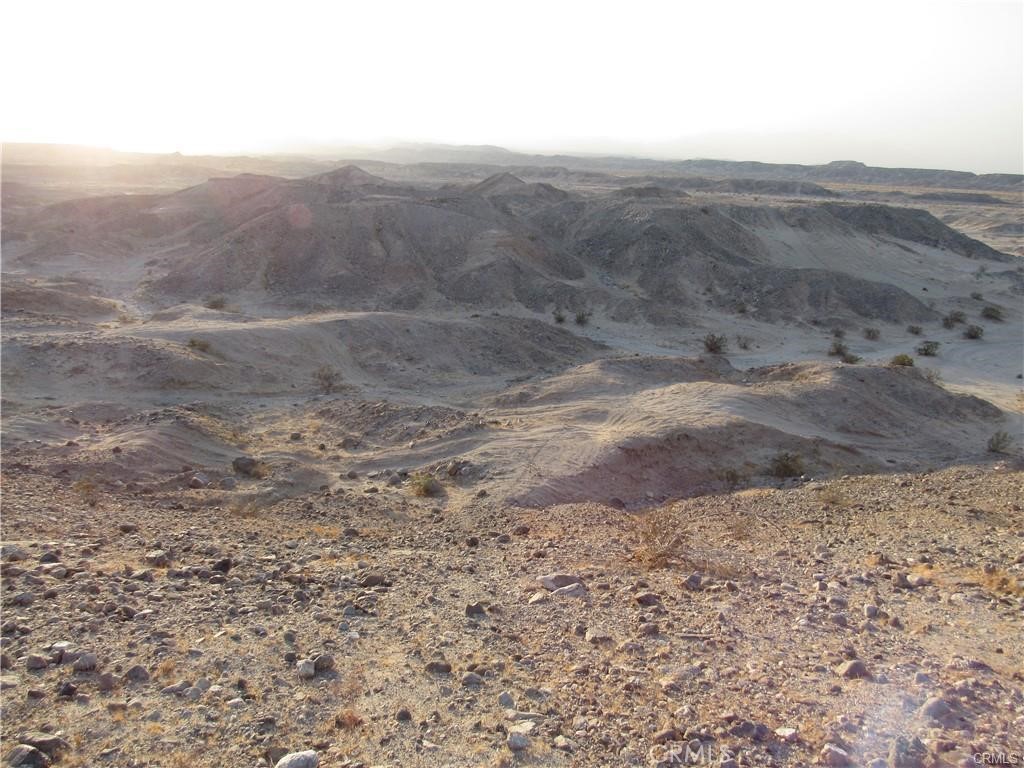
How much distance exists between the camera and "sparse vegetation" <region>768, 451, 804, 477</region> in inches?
526

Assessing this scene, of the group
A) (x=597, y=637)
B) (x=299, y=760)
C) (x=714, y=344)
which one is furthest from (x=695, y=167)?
(x=299, y=760)

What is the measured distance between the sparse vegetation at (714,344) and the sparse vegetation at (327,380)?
1314 centimetres

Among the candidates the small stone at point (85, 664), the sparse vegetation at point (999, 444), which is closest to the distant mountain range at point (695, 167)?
the sparse vegetation at point (999, 444)

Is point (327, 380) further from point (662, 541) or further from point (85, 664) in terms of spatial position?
point (85, 664)

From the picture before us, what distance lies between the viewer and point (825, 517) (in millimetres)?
→ 9875

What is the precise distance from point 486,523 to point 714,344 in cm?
1767

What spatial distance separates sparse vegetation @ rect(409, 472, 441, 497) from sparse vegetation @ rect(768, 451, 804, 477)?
608 cm

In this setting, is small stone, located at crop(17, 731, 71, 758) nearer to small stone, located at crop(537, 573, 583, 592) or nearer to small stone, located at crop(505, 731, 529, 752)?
small stone, located at crop(505, 731, 529, 752)

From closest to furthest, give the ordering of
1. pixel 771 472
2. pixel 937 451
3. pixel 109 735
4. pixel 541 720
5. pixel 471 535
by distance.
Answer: pixel 109 735, pixel 541 720, pixel 471 535, pixel 771 472, pixel 937 451

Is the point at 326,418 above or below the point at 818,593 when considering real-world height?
below

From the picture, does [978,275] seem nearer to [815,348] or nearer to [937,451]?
[815,348]

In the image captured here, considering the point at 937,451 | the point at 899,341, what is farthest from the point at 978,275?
the point at 937,451

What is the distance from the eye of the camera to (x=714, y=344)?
25812 millimetres

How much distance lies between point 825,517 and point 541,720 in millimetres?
6588
